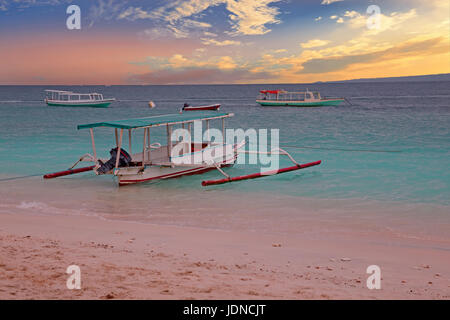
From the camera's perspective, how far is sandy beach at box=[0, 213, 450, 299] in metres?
4.83

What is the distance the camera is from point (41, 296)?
443 centimetres

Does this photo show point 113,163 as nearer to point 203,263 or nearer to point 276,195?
point 276,195

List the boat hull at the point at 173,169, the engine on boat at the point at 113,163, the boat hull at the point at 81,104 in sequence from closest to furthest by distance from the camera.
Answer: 1. the engine on boat at the point at 113,163
2. the boat hull at the point at 173,169
3. the boat hull at the point at 81,104

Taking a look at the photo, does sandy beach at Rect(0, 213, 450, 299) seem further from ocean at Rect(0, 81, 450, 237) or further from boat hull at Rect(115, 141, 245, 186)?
boat hull at Rect(115, 141, 245, 186)

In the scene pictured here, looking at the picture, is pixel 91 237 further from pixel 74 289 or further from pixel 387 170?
pixel 387 170

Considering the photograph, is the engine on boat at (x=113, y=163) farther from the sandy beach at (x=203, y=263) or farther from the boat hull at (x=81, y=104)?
the boat hull at (x=81, y=104)

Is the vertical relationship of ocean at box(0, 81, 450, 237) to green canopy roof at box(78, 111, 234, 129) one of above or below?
below

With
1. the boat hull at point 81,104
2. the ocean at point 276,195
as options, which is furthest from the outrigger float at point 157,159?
the boat hull at point 81,104

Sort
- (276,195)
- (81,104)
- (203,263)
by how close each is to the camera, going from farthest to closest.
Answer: (81,104), (276,195), (203,263)

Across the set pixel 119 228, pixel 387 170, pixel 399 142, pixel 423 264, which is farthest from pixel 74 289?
pixel 399 142

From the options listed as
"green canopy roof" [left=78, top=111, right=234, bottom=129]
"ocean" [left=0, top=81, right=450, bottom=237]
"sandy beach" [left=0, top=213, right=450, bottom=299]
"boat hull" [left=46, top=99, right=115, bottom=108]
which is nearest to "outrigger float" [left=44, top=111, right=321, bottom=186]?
"green canopy roof" [left=78, top=111, right=234, bottom=129]

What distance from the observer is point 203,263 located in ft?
20.0

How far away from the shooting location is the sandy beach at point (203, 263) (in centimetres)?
483

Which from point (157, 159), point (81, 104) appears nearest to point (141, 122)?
point (157, 159)
